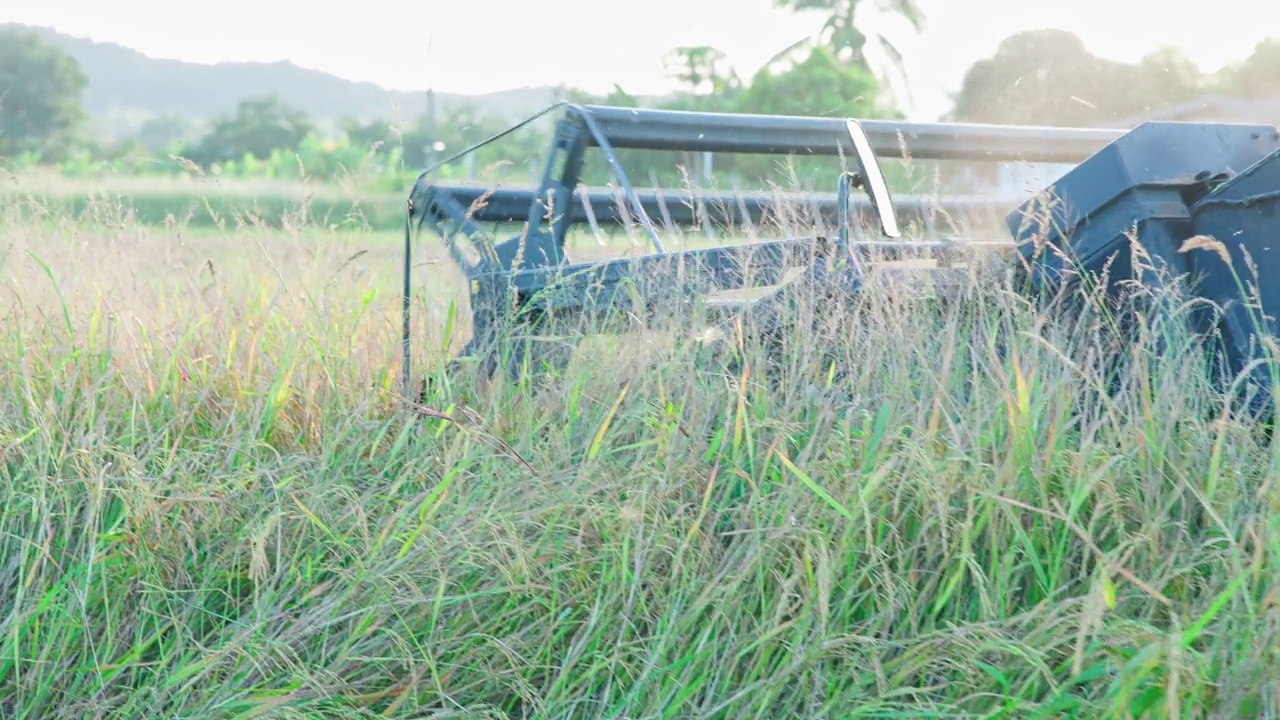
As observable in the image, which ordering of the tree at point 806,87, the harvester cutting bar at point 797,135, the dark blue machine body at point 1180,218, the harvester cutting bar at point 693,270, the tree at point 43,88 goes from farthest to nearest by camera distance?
1. the tree at point 43,88
2. the tree at point 806,87
3. the harvester cutting bar at point 797,135
4. the harvester cutting bar at point 693,270
5. the dark blue machine body at point 1180,218

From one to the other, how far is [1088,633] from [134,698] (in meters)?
2.15

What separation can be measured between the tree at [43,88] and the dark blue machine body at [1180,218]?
68508 mm

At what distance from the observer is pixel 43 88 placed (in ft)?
228

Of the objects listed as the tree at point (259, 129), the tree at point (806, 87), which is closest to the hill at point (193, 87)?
the tree at point (259, 129)

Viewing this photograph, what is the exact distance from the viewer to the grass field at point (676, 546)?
2.65 meters

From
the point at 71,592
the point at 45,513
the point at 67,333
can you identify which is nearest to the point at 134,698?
the point at 71,592

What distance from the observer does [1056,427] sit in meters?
2.97

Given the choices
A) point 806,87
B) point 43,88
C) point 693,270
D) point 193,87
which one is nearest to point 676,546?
point 693,270

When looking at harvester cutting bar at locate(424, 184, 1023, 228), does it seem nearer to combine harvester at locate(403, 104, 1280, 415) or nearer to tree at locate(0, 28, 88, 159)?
combine harvester at locate(403, 104, 1280, 415)

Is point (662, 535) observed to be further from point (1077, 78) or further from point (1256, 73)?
point (1256, 73)

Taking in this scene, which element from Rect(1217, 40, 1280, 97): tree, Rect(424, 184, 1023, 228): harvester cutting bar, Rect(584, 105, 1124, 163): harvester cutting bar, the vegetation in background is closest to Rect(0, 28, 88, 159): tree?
Rect(1217, 40, 1280, 97): tree

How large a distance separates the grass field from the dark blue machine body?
35 cm

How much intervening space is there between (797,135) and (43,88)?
75039 mm

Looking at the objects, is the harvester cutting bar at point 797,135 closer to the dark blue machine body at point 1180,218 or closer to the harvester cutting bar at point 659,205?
the harvester cutting bar at point 659,205
